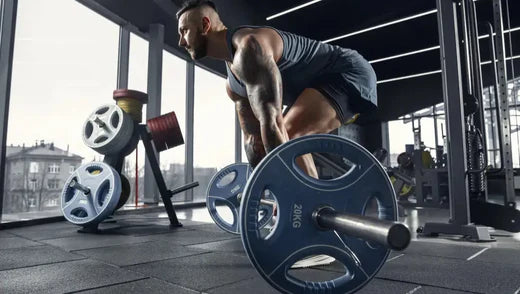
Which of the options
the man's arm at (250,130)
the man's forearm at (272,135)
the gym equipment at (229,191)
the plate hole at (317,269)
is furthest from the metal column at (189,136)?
the man's forearm at (272,135)

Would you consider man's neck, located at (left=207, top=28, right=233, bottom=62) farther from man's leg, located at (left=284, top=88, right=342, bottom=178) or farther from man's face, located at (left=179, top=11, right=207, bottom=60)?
man's leg, located at (left=284, top=88, right=342, bottom=178)

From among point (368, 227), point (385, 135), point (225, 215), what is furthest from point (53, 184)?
point (385, 135)

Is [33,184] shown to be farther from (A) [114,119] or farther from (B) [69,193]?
(A) [114,119]

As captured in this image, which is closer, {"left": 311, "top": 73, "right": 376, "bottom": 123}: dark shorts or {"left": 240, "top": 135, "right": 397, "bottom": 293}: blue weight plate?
{"left": 240, "top": 135, "right": 397, "bottom": 293}: blue weight plate

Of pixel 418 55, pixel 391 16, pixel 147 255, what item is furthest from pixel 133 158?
pixel 418 55

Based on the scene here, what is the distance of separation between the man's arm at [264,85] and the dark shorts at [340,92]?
33 centimetres

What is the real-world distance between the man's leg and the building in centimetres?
223

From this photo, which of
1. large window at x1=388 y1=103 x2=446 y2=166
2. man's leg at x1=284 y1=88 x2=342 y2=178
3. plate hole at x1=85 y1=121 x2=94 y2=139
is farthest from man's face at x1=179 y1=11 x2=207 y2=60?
large window at x1=388 y1=103 x2=446 y2=166

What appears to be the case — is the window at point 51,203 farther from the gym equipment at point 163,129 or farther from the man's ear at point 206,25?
the man's ear at point 206,25

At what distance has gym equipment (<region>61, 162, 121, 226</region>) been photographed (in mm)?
2025

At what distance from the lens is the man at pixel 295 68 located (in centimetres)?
106

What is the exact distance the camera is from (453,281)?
98 centimetres

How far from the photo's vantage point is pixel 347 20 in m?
4.64

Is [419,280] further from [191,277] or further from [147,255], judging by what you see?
[147,255]
